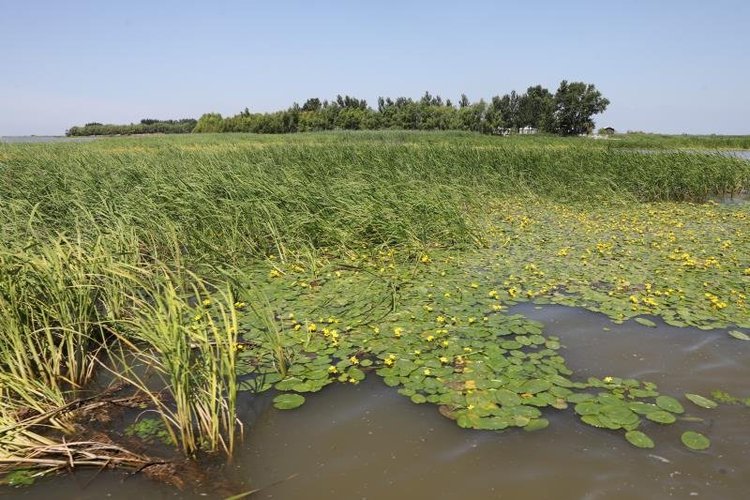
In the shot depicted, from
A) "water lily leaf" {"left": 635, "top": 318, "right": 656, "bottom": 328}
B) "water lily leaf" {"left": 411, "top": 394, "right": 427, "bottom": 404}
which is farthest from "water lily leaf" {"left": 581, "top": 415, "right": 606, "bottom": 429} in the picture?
"water lily leaf" {"left": 635, "top": 318, "right": 656, "bottom": 328}

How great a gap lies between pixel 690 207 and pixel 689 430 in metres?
9.59

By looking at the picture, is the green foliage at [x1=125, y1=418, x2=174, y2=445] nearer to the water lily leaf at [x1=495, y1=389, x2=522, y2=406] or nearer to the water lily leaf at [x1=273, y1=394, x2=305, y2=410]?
the water lily leaf at [x1=273, y1=394, x2=305, y2=410]

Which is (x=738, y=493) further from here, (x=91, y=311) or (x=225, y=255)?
(x=225, y=255)

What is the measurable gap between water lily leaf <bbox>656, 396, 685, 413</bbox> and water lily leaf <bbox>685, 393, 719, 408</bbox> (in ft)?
0.38

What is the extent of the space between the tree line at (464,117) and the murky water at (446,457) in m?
56.9

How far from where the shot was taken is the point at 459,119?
57062 mm

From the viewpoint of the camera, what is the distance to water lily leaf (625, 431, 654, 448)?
8.80ft

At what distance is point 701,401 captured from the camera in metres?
3.10

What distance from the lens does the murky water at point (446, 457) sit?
7.88 ft

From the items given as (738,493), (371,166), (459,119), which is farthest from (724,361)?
(459,119)

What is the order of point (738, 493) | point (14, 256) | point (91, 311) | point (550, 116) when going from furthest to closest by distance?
1. point (550, 116)
2. point (91, 311)
3. point (14, 256)
4. point (738, 493)

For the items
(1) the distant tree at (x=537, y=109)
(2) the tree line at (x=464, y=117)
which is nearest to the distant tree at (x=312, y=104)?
(2) the tree line at (x=464, y=117)

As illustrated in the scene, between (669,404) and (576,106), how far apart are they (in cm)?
6038

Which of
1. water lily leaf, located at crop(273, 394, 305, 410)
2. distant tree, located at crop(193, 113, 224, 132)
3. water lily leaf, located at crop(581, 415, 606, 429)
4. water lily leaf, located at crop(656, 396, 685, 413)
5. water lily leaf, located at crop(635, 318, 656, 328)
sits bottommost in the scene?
water lily leaf, located at crop(273, 394, 305, 410)
